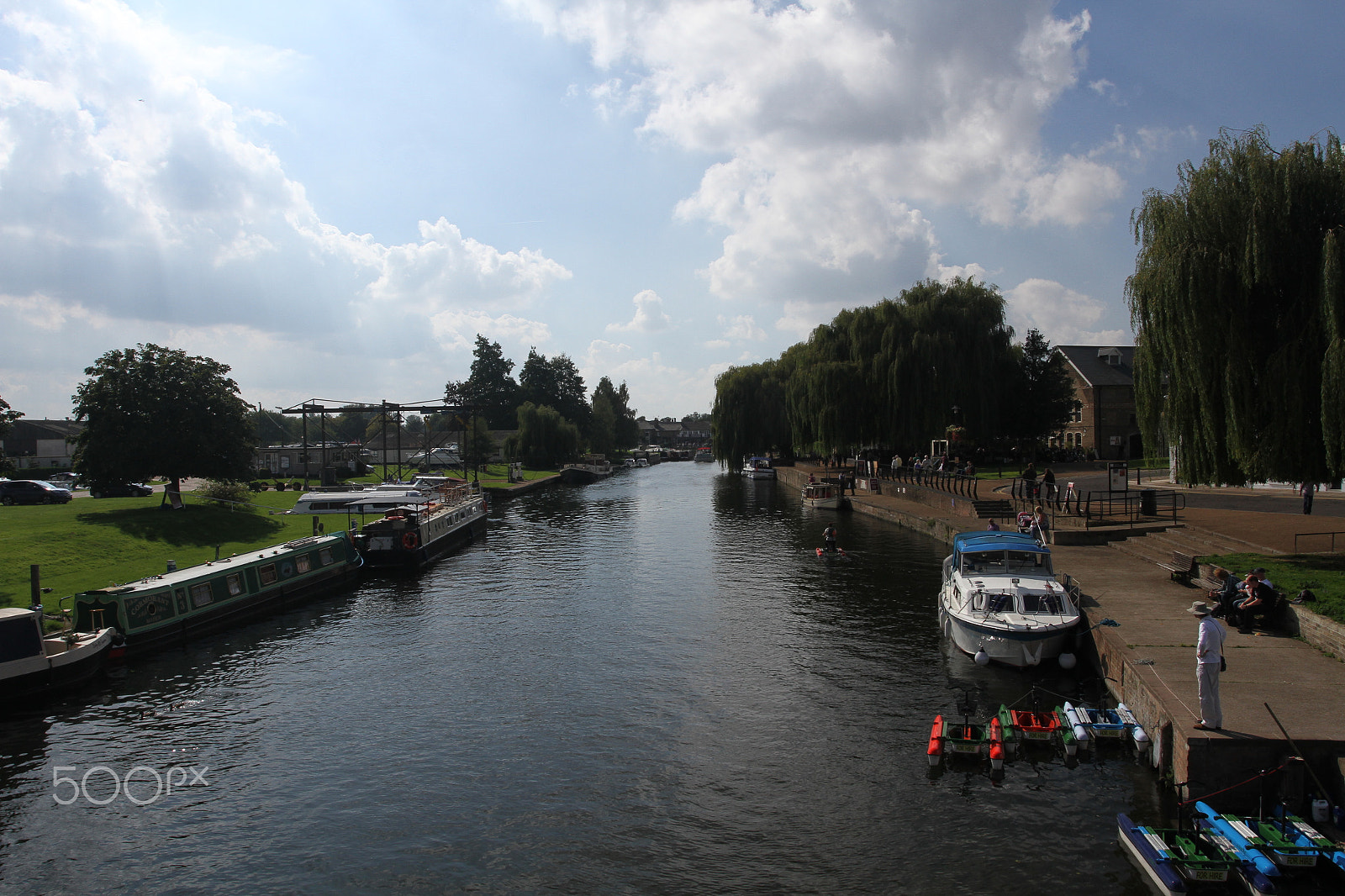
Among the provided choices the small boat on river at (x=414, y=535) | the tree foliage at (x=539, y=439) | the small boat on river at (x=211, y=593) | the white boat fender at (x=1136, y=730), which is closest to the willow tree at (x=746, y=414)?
the tree foliage at (x=539, y=439)

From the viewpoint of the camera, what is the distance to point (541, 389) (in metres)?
149

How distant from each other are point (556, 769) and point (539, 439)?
311 ft

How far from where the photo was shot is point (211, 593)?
25094 millimetres

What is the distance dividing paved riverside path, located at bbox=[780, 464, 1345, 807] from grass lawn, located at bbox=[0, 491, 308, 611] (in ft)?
90.3

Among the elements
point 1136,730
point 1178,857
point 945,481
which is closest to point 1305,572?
point 1136,730

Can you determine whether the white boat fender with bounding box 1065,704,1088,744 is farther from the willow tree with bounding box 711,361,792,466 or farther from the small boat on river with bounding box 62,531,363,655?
the willow tree with bounding box 711,361,792,466

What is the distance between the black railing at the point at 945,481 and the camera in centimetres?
4472

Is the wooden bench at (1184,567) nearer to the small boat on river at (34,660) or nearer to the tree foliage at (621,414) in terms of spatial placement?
the small boat on river at (34,660)

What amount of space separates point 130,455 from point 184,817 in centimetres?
3187

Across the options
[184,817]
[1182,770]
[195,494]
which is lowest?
[184,817]

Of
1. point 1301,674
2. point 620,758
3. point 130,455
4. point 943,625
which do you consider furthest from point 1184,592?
point 130,455

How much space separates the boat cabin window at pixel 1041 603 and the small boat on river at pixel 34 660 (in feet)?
75.5

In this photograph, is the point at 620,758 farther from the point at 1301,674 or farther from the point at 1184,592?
the point at 1184,592

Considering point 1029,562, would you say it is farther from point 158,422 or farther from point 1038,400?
point 1038,400
